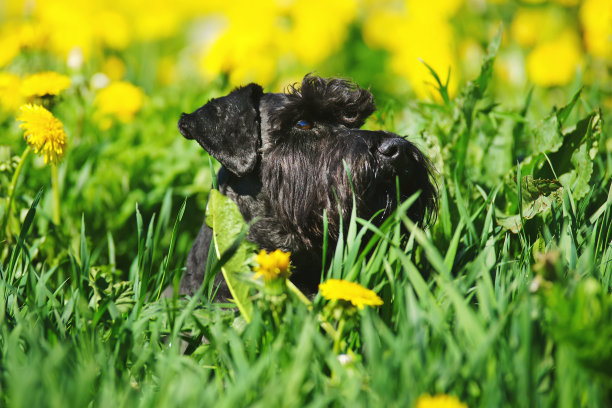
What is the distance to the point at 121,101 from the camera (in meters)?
4.40

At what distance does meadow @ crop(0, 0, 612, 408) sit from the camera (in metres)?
1.54

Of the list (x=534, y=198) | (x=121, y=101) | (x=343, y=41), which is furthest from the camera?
(x=343, y=41)

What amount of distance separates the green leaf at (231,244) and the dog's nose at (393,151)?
0.75m

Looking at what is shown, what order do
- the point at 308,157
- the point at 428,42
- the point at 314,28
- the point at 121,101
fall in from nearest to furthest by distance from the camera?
the point at 308,157
the point at 121,101
the point at 428,42
the point at 314,28

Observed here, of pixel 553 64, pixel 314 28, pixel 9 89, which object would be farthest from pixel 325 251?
pixel 314 28

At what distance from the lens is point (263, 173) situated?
282cm

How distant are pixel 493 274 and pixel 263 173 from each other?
1169 millimetres

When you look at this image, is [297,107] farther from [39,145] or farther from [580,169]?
[580,169]

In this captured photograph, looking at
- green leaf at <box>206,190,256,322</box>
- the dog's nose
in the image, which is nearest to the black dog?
the dog's nose

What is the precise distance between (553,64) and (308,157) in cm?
367

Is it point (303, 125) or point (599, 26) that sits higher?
point (599, 26)

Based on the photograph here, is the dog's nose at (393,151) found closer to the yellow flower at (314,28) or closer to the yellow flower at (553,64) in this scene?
the yellow flower at (553,64)

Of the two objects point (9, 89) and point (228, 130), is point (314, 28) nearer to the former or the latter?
point (9, 89)

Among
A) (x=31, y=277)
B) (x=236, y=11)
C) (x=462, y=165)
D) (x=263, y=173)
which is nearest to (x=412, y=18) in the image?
(x=236, y=11)
